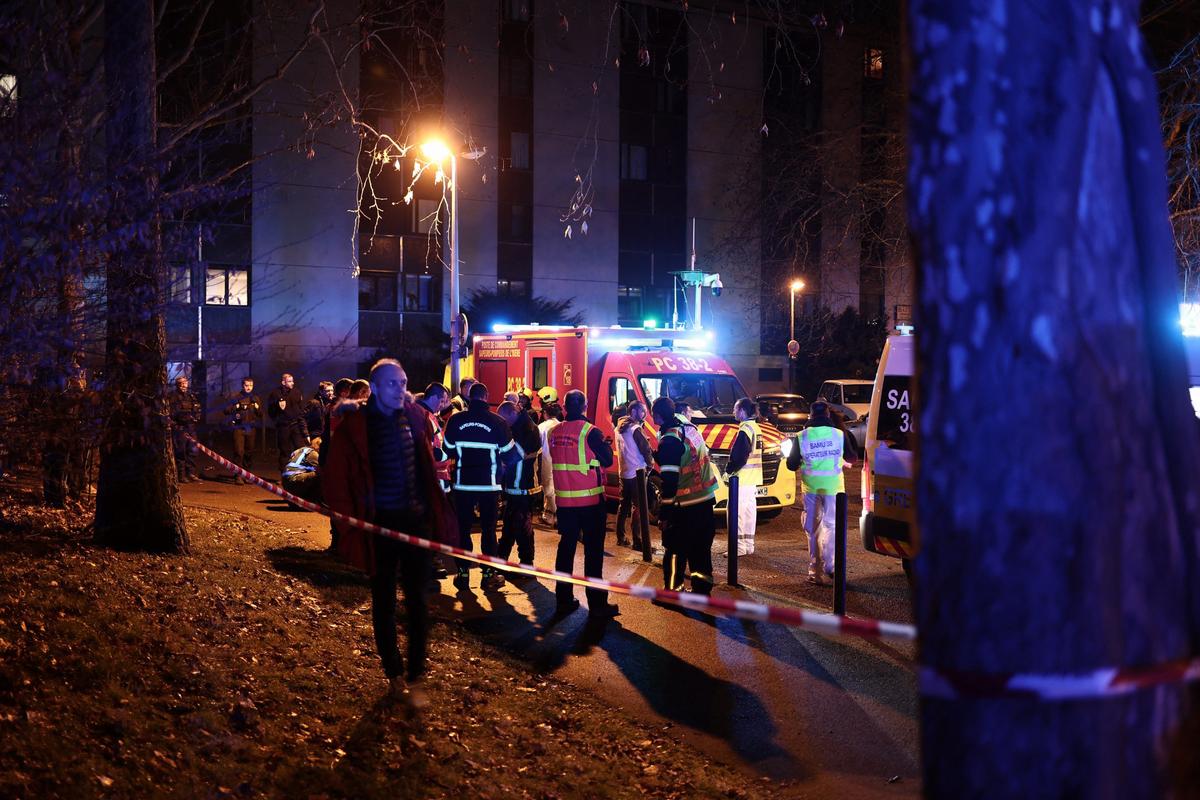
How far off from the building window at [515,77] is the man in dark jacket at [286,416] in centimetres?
2248

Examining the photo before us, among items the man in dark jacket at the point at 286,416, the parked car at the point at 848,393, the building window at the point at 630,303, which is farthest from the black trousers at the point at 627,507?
the building window at the point at 630,303

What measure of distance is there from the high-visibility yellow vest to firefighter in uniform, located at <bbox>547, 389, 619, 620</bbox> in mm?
2679

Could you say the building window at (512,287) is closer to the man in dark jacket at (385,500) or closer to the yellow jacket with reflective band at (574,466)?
the yellow jacket with reflective band at (574,466)

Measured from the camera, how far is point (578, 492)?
30.0 feet

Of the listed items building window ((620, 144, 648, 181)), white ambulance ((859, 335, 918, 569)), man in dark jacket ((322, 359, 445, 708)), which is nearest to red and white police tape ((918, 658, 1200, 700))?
man in dark jacket ((322, 359, 445, 708))

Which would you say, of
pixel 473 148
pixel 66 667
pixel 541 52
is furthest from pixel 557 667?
pixel 541 52

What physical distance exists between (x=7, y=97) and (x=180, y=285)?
2115mm

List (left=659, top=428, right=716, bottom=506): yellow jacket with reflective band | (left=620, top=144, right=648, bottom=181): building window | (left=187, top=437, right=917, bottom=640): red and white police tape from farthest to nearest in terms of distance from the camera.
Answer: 1. (left=620, top=144, right=648, bottom=181): building window
2. (left=659, top=428, right=716, bottom=506): yellow jacket with reflective band
3. (left=187, top=437, right=917, bottom=640): red and white police tape

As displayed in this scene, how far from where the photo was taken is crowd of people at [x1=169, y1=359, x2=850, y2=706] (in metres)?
6.35

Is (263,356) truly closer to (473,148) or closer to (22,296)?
(473,148)

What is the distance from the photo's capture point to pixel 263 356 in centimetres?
3500

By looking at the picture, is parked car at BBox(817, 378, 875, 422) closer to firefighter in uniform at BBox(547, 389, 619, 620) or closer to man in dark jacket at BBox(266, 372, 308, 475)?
man in dark jacket at BBox(266, 372, 308, 475)

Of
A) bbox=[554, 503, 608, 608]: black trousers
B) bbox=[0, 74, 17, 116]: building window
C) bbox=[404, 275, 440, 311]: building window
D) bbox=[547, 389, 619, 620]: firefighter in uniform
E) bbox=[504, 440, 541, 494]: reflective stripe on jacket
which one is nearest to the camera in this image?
bbox=[0, 74, 17, 116]: building window

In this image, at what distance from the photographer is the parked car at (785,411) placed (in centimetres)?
2739
